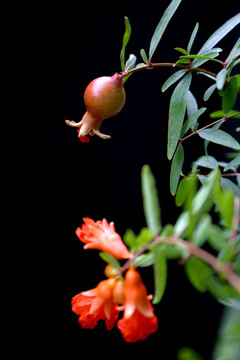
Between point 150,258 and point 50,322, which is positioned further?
point 50,322

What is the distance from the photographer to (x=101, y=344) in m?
1.45

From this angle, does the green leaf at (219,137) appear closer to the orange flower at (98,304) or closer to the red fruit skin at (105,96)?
the red fruit skin at (105,96)

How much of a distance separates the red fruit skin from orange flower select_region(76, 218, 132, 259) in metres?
0.22

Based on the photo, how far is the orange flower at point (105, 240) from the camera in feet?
1.23

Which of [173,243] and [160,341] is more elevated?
[173,243]

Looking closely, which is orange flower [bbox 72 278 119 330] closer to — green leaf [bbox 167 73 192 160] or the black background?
green leaf [bbox 167 73 192 160]

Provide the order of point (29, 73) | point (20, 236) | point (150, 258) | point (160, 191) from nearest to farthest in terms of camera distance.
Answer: point (150, 258) → point (29, 73) → point (20, 236) → point (160, 191)

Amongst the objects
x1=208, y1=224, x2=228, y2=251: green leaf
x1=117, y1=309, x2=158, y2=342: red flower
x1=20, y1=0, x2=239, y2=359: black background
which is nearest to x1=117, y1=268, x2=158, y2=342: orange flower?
x1=117, y1=309, x2=158, y2=342: red flower

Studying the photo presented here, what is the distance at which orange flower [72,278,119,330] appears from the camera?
1.28ft

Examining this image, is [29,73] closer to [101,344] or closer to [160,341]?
[101,344]

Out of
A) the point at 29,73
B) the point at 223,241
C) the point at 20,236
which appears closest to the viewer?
the point at 223,241

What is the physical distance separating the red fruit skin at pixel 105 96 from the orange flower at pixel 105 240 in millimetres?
221

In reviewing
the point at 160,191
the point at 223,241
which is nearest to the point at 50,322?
the point at 160,191

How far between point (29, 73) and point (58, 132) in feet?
0.65
